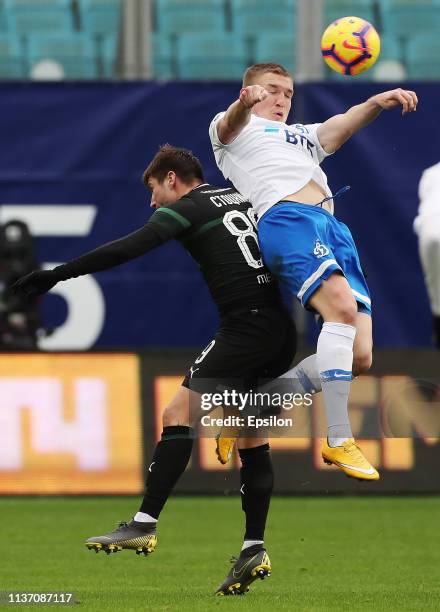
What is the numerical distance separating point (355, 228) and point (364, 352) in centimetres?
564

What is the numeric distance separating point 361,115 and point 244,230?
2.44ft

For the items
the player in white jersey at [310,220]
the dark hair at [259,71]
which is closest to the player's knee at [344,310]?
the player in white jersey at [310,220]

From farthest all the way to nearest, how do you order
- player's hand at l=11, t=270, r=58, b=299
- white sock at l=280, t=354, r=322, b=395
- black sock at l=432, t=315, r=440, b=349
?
black sock at l=432, t=315, r=440, b=349 < white sock at l=280, t=354, r=322, b=395 < player's hand at l=11, t=270, r=58, b=299

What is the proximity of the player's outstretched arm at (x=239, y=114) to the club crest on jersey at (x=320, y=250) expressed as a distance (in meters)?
0.65

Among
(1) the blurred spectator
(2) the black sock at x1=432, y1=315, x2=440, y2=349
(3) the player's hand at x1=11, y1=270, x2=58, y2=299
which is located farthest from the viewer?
(2) the black sock at x1=432, y1=315, x2=440, y2=349

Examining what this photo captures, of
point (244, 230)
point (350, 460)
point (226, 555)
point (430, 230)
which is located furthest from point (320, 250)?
point (430, 230)

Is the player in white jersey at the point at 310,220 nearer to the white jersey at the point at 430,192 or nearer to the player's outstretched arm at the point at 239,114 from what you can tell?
the player's outstretched arm at the point at 239,114

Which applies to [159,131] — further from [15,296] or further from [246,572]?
[246,572]

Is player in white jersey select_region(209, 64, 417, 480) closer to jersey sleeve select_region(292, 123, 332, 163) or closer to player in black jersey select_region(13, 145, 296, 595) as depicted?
jersey sleeve select_region(292, 123, 332, 163)

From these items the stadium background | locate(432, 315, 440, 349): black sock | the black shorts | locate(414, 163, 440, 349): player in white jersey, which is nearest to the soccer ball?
the black shorts

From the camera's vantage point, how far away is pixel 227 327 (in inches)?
248

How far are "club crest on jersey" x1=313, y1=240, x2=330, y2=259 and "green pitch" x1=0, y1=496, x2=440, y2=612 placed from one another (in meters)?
1.50

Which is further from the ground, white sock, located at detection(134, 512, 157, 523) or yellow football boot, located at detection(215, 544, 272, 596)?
white sock, located at detection(134, 512, 157, 523)

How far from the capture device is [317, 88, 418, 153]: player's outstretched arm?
20.2 ft
